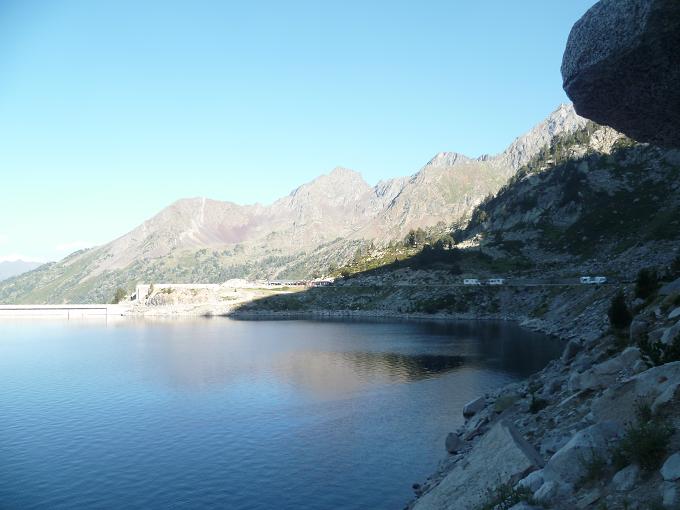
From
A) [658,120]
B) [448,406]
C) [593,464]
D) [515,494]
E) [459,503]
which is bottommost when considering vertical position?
[448,406]

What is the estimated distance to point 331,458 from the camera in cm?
4291

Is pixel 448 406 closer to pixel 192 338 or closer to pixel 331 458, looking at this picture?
pixel 331 458

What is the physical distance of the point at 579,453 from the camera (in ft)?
53.1

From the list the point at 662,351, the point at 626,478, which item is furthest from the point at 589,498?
the point at 662,351

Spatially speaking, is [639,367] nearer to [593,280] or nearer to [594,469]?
[594,469]

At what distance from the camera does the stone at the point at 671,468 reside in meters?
12.8

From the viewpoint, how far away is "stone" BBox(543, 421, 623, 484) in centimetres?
1573

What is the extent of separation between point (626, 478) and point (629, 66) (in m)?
14.5

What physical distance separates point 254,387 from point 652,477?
62890mm

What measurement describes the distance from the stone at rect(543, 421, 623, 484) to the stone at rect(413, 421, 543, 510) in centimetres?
442

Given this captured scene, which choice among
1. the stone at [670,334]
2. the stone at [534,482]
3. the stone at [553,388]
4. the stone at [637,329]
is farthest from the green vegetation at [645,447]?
the stone at [553,388]

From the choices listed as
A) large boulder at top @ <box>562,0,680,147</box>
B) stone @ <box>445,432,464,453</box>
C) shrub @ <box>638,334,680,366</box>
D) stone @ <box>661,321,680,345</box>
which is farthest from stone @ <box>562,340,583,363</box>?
large boulder at top @ <box>562,0,680,147</box>

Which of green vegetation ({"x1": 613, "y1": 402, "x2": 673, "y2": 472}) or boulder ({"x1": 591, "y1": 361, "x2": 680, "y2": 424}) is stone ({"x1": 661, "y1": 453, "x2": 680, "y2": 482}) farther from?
boulder ({"x1": 591, "y1": 361, "x2": 680, "y2": 424})

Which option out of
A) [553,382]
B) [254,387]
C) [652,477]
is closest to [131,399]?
[254,387]
